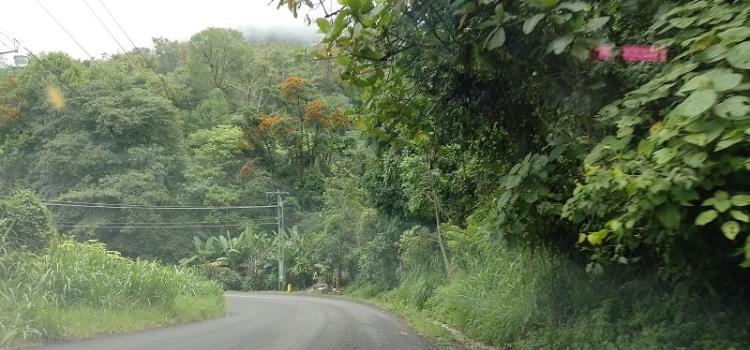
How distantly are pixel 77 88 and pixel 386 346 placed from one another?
114 ft

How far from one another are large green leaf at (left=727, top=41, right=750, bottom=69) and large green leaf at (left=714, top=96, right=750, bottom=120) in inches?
7.5

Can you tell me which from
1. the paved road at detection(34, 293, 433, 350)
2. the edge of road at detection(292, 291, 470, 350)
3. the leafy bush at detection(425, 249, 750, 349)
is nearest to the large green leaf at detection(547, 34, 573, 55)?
the leafy bush at detection(425, 249, 750, 349)

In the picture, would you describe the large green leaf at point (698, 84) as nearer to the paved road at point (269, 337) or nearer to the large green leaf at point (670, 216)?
the large green leaf at point (670, 216)

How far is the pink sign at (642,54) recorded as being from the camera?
4594mm

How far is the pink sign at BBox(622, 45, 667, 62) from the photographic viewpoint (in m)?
4.59

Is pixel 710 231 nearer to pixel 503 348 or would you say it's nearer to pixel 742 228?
pixel 742 228

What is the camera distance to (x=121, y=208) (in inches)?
1506

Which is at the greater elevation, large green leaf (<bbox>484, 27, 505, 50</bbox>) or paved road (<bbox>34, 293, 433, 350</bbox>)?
large green leaf (<bbox>484, 27, 505, 50</bbox>)

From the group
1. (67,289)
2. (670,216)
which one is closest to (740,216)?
(670,216)

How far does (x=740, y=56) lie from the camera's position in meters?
3.47

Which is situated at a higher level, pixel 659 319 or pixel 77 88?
pixel 77 88

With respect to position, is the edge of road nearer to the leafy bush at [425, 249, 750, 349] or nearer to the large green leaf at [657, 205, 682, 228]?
the leafy bush at [425, 249, 750, 349]

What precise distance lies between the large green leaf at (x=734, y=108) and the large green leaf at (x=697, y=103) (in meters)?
0.05

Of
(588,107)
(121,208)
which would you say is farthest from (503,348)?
(121,208)
